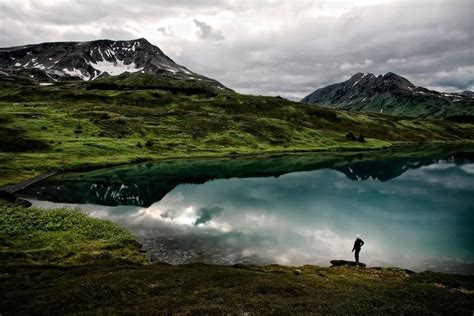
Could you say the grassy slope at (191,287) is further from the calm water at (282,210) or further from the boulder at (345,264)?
the calm water at (282,210)

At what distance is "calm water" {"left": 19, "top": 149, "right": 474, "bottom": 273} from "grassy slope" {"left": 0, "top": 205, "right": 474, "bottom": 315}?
7.85m

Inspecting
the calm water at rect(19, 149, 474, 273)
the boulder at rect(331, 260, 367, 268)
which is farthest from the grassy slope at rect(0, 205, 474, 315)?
the calm water at rect(19, 149, 474, 273)

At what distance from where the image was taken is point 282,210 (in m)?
77.9

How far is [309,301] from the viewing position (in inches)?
1119

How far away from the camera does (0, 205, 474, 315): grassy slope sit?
26.6m

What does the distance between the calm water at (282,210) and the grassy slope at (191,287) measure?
7.85 meters

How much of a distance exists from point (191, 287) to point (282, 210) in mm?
48522

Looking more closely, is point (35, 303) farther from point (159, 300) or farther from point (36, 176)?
point (36, 176)

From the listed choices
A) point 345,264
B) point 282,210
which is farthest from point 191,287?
point 282,210

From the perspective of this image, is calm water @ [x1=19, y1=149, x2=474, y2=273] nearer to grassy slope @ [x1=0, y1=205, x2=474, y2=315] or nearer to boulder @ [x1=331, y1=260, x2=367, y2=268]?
boulder @ [x1=331, y1=260, x2=367, y2=268]

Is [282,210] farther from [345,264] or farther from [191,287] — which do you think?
[191,287]

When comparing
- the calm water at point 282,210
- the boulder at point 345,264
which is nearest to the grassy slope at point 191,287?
the boulder at point 345,264

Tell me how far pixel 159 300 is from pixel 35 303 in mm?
8299

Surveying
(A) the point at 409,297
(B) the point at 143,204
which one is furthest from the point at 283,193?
(A) the point at 409,297
